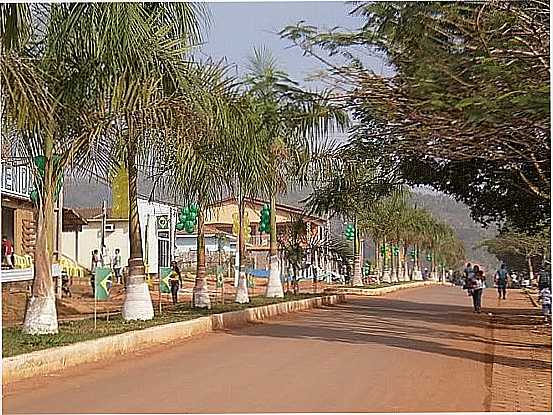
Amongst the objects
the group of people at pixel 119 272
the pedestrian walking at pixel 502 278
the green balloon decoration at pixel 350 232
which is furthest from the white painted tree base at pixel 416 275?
the pedestrian walking at pixel 502 278

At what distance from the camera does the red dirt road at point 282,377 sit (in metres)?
9.30

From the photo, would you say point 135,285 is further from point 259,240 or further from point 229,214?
point 259,240

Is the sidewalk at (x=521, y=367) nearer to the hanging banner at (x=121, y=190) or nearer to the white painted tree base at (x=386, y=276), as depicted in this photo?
the hanging banner at (x=121, y=190)

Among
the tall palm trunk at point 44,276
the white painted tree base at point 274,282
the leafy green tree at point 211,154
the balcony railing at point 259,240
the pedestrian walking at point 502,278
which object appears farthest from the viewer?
the balcony railing at point 259,240

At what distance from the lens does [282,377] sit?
37.1ft

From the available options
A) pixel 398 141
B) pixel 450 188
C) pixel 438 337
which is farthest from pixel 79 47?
pixel 450 188

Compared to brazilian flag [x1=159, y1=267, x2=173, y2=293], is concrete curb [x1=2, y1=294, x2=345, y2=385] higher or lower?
lower

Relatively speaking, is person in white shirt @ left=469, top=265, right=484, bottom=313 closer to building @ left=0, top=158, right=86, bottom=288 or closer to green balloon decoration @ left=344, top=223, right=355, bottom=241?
building @ left=0, top=158, right=86, bottom=288

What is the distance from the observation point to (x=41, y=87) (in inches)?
510

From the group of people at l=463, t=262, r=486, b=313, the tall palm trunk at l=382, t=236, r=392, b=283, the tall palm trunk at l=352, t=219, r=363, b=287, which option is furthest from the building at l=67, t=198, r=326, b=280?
the group of people at l=463, t=262, r=486, b=313

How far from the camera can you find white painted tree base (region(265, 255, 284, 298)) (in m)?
28.7

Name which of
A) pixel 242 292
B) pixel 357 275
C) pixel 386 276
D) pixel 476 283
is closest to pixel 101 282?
pixel 242 292

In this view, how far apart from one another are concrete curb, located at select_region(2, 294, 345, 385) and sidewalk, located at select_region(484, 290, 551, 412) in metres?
5.24

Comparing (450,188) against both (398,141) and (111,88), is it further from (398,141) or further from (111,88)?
(111,88)
